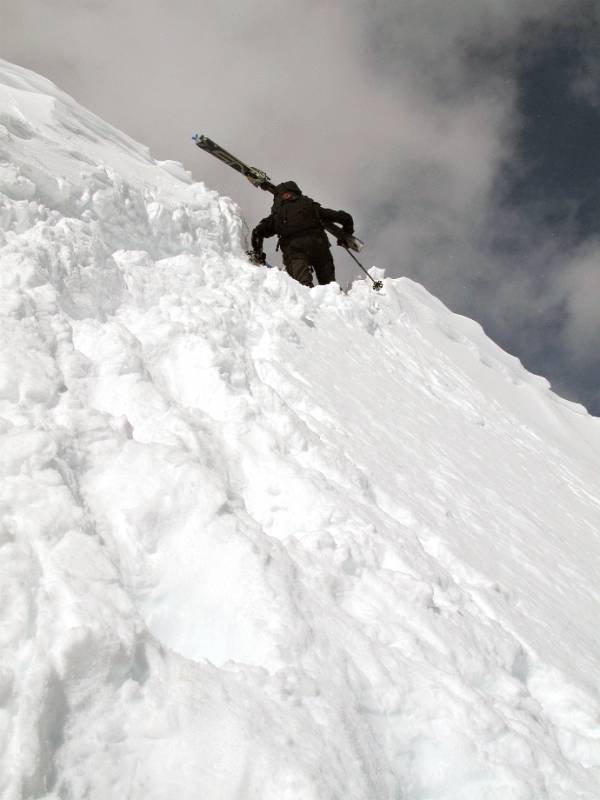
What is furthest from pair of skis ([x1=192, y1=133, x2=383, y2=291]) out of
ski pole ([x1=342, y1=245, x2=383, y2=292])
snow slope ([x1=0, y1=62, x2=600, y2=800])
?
snow slope ([x1=0, y1=62, x2=600, y2=800])

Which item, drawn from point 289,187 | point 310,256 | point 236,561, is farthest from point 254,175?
point 236,561

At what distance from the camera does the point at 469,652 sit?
262 centimetres

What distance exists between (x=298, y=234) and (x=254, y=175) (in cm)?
267

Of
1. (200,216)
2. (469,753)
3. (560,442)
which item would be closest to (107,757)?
(469,753)

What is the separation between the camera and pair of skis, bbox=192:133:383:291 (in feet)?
32.8

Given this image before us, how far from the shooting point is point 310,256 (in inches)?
361

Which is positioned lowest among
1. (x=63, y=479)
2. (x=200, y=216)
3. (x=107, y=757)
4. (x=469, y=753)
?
(x=107, y=757)

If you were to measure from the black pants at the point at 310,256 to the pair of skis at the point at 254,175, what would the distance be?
0.73 metres

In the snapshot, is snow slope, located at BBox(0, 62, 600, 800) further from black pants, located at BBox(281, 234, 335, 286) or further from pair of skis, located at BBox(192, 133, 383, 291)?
pair of skis, located at BBox(192, 133, 383, 291)

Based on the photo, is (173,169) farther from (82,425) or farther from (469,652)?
(469,652)

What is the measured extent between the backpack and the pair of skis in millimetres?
608

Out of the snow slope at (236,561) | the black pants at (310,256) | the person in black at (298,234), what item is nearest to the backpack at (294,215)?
the person in black at (298,234)

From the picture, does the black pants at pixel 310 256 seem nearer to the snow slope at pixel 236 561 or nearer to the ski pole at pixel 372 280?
the ski pole at pixel 372 280

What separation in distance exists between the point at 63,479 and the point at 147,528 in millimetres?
415
